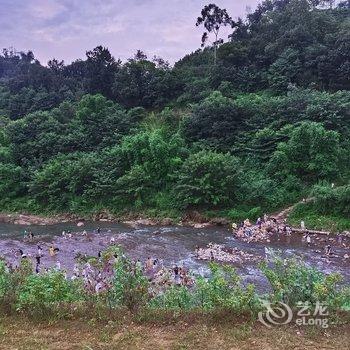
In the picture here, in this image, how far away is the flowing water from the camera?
77.1 feet

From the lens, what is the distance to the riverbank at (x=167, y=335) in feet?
23.6

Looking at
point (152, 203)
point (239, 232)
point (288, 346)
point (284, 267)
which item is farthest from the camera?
point (152, 203)

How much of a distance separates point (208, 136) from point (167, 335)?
1380 inches

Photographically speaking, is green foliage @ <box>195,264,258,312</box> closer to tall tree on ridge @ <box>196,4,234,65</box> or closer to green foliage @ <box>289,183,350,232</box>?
green foliage @ <box>289,183,350,232</box>

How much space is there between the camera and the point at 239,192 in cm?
3506

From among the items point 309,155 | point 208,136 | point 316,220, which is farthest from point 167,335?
point 208,136

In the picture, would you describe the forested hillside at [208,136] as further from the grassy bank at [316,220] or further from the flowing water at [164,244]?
the flowing water at [164,244]

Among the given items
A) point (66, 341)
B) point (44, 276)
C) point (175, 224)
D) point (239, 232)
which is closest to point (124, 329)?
point (66, 341)

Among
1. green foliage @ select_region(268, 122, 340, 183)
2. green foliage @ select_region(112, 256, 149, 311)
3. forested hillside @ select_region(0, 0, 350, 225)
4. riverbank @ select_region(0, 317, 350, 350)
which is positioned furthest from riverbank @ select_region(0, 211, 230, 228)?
riverbank @ select_region(0, 317, 350, 350)

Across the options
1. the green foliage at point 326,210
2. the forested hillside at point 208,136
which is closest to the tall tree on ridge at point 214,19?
the forested hillside at point 208,136

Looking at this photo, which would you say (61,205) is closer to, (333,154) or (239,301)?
(333,154)

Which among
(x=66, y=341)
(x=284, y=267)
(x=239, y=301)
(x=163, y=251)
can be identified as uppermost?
(x=284, y=267)

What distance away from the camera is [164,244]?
2825cm

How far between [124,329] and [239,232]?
22.6m
